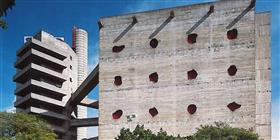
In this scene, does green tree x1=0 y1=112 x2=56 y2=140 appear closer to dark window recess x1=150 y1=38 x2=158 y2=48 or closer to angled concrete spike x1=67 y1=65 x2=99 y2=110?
angled concrete spike x1=67 y1=65 x2=99 y2=110

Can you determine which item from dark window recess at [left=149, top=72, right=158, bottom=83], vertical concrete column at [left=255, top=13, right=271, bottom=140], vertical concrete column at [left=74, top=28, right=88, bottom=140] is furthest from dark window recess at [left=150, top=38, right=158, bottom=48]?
vertical concrete column at [left=74, top=28, right=88, bottom=140]

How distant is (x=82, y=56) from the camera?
71.6 meters

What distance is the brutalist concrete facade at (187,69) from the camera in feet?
139

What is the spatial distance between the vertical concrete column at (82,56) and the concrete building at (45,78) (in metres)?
4.72

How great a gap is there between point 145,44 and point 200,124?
873 centimetres

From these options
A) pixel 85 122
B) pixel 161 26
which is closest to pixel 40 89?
pixel 85 122

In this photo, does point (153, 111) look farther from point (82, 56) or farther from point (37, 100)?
point (82, 56)

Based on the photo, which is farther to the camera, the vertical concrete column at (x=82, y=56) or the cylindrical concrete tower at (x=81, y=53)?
the cylindrical concrete tower at (x=81, y=53)

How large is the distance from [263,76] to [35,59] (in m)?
27.8

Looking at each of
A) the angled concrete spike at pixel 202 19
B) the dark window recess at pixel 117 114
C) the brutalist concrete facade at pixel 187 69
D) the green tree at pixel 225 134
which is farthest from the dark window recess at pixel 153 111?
the green tree at pixel 225 134

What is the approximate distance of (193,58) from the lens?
43719mm

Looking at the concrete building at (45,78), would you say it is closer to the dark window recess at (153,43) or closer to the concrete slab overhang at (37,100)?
the concrete slab overhang at (37,100)

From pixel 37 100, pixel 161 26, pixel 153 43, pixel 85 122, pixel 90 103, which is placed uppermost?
pixel 161 26

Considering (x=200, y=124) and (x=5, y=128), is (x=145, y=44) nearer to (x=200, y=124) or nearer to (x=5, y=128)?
(x=200, y=124)
